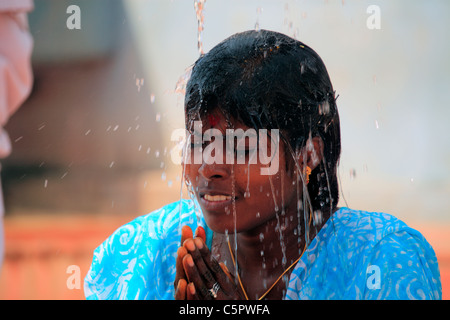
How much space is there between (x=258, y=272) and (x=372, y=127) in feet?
19.8

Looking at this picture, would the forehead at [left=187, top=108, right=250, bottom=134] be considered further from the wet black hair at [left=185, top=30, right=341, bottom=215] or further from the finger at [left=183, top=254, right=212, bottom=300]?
the finger at [left=183, top=254, right=212, bottom=300]

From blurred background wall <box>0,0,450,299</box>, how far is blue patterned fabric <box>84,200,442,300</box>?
14.0ft

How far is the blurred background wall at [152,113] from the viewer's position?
28.2ft

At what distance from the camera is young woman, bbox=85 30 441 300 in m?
2.36

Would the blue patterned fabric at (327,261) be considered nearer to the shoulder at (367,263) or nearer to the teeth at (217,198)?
the shoulder at (367,263)

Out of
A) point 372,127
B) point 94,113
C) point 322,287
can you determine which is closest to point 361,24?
point 372,127

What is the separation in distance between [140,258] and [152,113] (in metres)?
9.20

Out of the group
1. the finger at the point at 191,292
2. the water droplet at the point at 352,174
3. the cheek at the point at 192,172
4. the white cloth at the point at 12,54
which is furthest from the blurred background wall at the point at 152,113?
the white cloth at the point at 12,54

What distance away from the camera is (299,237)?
2.65 m

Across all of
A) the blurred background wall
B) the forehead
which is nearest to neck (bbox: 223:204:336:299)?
the forehead

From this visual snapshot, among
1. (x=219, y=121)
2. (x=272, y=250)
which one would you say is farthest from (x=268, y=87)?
(x=272, y=250)

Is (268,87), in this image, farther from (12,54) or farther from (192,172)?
(12,54)

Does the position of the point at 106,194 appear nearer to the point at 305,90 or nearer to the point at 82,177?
the point at 82,177

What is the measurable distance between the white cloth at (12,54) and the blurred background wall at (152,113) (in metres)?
5.71
